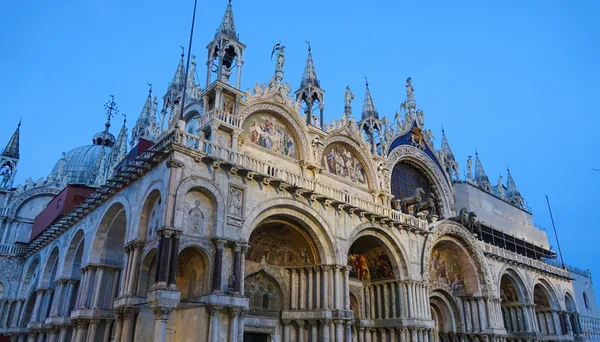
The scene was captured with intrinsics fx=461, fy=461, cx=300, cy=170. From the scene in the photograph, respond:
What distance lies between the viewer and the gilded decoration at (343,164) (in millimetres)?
24938

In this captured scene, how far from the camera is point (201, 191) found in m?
17.2

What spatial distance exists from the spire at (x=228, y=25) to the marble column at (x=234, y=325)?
1275cm

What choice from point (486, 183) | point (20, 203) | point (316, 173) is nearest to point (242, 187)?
point (316, 173)

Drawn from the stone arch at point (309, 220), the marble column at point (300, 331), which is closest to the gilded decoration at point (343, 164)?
the stone arch at point (309, 220)

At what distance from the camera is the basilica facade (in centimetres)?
1664

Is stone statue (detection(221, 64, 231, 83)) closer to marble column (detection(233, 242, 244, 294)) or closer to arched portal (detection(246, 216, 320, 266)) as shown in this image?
arched portal (detection(246, 216, 320, 266))

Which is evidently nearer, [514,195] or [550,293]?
[550,293]

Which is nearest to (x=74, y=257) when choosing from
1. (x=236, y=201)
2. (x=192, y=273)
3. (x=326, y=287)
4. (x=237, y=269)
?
(x=192, y=273)

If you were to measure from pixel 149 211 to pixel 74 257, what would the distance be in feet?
32.3

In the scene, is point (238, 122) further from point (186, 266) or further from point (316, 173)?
point (186, 266)

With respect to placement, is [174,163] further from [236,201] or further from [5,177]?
[5,177]

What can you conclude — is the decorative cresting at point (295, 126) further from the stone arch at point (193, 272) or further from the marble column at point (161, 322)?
the marble column at point (161, 322)

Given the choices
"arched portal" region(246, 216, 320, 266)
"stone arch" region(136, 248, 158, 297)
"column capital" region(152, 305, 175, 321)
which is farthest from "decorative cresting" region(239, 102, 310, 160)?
"column capital" region(152, 305, 175, 321)

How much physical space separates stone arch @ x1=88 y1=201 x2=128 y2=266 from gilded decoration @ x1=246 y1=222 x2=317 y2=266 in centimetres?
620
